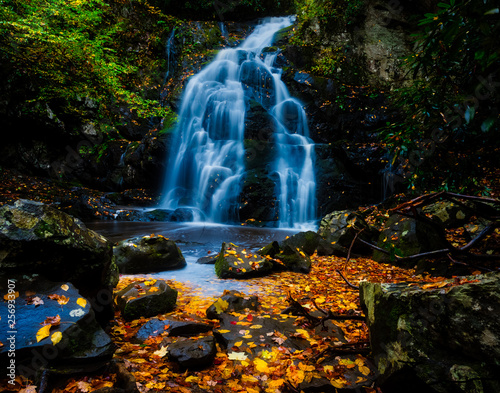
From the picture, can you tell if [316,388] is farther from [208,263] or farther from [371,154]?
[371,154]

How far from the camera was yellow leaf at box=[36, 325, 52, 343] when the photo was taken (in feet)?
6.41

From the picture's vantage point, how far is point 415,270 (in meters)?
4.66

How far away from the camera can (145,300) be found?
3.25m

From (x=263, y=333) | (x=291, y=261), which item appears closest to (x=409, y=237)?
(x=291, y=261)

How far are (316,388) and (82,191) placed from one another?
47.6 ft

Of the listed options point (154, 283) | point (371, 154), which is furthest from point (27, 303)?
point (371, 154)

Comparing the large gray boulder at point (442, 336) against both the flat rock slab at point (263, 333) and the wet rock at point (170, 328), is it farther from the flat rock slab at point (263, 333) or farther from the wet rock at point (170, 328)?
the wet rock at point (170, 328)

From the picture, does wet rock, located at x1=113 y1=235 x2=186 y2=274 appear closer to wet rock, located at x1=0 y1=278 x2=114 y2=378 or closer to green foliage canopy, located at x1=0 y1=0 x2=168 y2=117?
wet rock, located at x1=0 y1=278 x2=114 y2=378

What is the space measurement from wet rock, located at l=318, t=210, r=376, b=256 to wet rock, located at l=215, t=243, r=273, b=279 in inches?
81.1

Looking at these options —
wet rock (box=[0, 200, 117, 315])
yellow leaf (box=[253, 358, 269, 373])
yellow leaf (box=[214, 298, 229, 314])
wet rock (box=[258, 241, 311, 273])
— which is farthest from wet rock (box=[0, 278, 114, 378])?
wet rock (box=[258, 241, 311, 273])

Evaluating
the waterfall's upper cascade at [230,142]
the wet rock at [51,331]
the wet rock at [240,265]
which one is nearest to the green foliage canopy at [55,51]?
the waterfall's upper cascade at [230,142]

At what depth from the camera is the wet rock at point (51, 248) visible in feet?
7.71

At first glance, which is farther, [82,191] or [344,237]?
[82,191]

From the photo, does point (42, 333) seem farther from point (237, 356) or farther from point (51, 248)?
point (237, 356)
